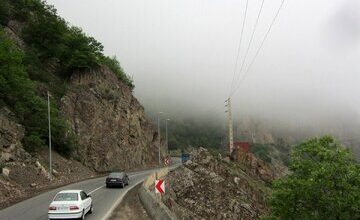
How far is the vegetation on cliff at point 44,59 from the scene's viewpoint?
53.3 m

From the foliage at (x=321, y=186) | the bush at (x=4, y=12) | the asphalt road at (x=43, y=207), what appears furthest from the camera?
the bush at (x=4, y=12)

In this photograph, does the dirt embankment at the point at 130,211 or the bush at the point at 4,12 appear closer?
the dirt embankment at the point at 130,211

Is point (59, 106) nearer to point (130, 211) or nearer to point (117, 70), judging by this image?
point (117, 70)

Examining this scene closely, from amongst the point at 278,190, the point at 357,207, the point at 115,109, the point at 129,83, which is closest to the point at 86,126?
the point at 115,109

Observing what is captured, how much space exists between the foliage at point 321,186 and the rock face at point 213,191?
1339 cm

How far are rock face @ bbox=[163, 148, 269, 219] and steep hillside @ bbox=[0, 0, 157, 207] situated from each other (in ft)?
42.5

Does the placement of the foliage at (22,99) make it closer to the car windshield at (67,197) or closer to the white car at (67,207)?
the car windshield at (67,197)

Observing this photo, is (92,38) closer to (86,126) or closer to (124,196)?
(86,126)

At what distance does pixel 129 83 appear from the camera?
319 ft

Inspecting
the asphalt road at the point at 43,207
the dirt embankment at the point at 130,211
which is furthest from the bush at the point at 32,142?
the dirt embankment at the point at 130,211

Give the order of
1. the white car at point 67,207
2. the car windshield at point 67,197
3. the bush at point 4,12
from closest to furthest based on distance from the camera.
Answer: the white car at point 67,207
the car windshield at point 67,197
the bush at point 4,12

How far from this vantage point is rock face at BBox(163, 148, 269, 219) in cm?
4841

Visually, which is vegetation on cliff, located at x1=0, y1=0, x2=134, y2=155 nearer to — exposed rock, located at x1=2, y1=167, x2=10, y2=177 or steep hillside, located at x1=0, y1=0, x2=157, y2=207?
steep hillside, located at x1=0, y1=0, x2=157, y2=207

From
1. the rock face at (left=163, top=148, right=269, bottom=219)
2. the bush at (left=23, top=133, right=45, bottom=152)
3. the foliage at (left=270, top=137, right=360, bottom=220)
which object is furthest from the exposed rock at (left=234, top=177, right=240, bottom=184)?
the bush at (left=23, top=133, right=45, bottom=152)
